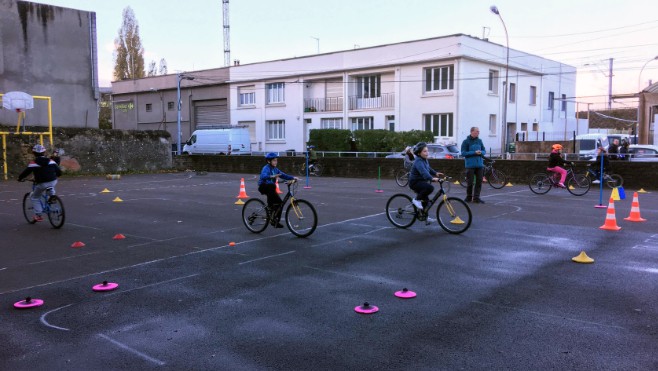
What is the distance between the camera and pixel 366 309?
5184mm

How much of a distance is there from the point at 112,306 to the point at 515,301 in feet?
13.9

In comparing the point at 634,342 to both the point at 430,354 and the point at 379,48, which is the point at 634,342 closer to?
the point at 430,354

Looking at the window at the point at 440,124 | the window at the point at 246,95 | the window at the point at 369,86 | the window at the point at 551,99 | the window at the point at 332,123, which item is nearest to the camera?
the window at the point at 440,124

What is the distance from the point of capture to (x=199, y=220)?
37.1ft

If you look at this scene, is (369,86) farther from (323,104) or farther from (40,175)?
(40,175)

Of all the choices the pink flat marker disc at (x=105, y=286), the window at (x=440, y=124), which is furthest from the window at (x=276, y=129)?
the pink flat marker disc at (x=105, y=286)

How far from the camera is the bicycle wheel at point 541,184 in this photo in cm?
1589

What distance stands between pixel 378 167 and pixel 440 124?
11.6 m

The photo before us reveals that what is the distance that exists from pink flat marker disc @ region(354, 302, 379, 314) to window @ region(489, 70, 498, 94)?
33.3 metres

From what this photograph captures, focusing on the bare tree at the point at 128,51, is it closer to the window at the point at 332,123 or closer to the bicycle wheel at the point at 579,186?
the window at the point at 332,123

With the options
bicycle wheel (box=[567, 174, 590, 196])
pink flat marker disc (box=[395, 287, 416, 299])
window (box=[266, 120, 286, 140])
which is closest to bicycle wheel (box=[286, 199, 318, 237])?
pink flat marker disc (box=[395, 287, 416, 299])

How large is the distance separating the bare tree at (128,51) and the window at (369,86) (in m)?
32.4

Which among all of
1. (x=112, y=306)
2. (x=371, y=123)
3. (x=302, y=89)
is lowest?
(x=112, y=306)

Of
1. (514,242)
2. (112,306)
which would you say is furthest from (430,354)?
(514,242)
